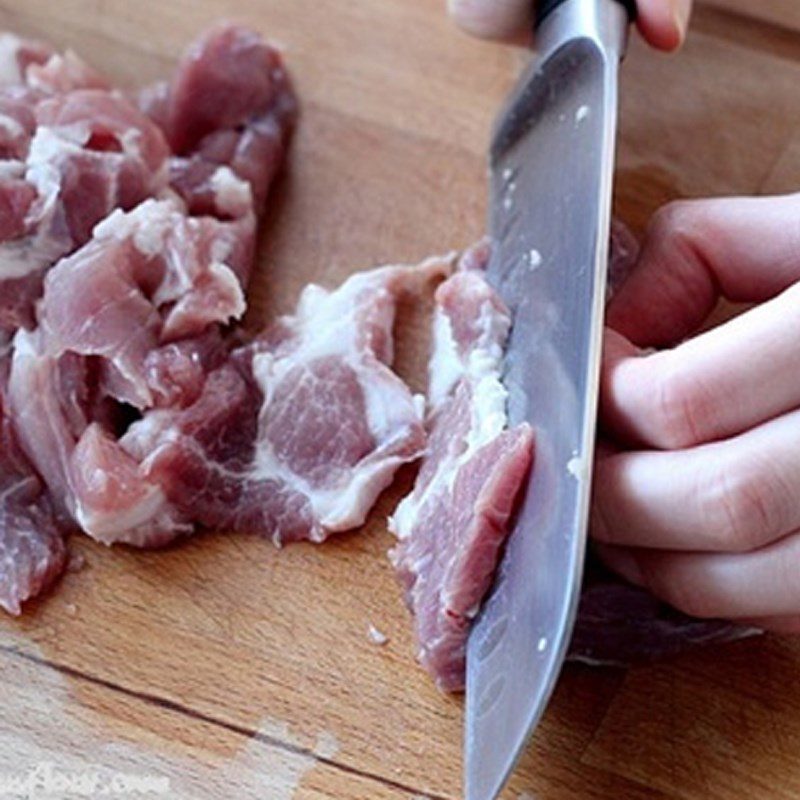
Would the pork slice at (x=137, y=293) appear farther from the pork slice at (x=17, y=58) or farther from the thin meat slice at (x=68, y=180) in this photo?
the pork slice at (x=17, y=58)

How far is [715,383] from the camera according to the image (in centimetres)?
147

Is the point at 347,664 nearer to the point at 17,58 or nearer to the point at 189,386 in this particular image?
the point at 189,386

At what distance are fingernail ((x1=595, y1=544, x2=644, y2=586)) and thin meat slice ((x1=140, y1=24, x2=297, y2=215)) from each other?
26.8 inches

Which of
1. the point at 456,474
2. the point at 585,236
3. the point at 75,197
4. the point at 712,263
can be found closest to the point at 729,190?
the point at 712,263

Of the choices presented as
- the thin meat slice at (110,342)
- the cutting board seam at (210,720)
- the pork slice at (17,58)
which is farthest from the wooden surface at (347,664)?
the pork slice at (17,58)

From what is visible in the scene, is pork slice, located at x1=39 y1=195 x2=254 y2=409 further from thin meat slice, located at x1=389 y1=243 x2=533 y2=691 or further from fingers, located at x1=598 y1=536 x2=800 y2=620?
fingers, located at x1=598 y1=536 x2=800 y2=620

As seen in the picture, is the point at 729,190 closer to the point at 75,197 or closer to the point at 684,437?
the point at 684,437

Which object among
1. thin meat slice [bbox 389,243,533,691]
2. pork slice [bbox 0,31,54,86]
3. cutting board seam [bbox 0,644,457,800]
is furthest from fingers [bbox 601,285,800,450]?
pork slice [bbox 0,31,54,86]

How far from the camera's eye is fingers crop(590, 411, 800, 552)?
4.75ft

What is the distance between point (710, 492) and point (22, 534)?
29.8 inches

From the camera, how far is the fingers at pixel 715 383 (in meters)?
1.46

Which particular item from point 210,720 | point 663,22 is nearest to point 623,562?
point 210,720

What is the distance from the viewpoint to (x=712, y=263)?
1.72m

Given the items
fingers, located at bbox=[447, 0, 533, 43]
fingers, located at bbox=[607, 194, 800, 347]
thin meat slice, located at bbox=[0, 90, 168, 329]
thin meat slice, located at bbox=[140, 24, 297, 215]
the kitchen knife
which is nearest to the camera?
the kitchen knife
